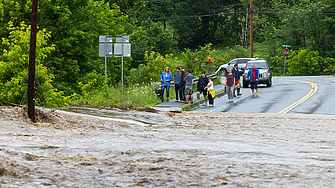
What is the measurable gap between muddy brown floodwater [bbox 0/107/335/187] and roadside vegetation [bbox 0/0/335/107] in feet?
10.2

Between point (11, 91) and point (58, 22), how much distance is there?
11.7 meters

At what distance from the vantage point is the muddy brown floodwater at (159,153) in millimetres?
6902

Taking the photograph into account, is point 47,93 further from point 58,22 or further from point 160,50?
point 160,50

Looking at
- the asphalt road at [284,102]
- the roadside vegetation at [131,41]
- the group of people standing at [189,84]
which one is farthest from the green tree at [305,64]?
the group of people standing at [189,84]

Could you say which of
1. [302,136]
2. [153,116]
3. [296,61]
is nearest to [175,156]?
[302,136]

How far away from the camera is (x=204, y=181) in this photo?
6.88 meters

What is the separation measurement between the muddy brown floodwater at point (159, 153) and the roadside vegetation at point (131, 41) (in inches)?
123

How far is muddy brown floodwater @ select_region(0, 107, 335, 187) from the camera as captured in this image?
690cm

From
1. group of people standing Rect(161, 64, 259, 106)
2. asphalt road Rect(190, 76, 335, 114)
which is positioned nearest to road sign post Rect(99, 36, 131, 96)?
group of people standing Rect(161, 64, 259, 106)

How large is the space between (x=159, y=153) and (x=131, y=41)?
3138cm

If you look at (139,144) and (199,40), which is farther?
(199,40)

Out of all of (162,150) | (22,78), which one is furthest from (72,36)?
(162,150)

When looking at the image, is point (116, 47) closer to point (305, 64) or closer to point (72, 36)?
point (72, 36)

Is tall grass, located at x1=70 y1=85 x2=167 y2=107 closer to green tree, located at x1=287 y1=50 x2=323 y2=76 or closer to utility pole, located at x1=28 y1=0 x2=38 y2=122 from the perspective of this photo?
utility pole, located at x1=28 y1=0 x2=38 y2=122
